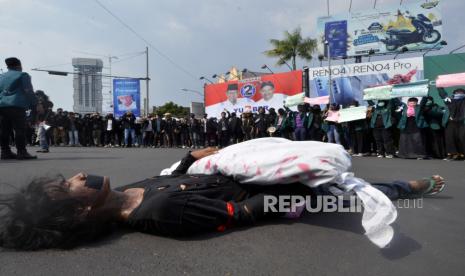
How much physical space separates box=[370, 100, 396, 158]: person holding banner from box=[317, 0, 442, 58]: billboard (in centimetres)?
1014

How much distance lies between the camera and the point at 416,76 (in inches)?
669

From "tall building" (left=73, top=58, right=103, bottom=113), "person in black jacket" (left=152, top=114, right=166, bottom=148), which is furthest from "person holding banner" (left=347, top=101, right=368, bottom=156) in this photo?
"tall building" (left=73, top=58, right=103, bottom=113)

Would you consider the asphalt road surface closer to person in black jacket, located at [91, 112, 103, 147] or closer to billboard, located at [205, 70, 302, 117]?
person in black jacket, located at [91, 112, 103, 147]

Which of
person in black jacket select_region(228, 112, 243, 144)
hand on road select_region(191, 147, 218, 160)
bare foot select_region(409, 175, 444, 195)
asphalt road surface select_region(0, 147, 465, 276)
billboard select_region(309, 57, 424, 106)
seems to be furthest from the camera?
person in black jacket select_region(228, 112, 243, 144)

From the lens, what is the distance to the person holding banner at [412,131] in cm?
977

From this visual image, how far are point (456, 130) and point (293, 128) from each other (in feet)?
17.6

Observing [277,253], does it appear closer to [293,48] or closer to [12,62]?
[12,62]

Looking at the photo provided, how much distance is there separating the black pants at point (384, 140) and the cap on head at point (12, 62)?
889 centimetres

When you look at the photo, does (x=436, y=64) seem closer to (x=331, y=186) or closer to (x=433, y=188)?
(x=433, y=188)

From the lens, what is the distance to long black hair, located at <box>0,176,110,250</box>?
2.34 meters

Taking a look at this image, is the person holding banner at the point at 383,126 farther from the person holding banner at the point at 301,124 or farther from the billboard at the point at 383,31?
the billboard at the point at 383,31

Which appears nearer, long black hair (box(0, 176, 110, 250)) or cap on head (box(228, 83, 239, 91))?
long black hair (box(0, 176, 110, 250))

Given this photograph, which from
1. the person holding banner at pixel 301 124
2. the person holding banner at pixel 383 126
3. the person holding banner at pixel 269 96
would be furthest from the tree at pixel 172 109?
the person holding banner at pixel 383 126

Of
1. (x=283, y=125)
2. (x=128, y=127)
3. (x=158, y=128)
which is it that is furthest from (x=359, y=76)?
(x=128, y=127)
